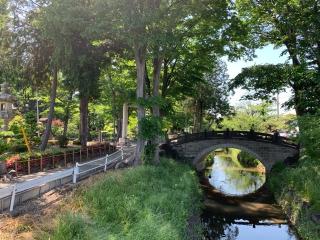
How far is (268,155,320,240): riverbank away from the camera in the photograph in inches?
628

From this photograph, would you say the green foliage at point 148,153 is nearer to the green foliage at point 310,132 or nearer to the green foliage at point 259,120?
the green foliage at point 310,132

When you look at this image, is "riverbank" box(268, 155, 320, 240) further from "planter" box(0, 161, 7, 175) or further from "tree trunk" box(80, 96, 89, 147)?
"tree trunk" box(80, 96, 89, 147)

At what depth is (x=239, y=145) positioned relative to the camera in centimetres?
3416

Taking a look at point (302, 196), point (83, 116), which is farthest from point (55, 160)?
point (302, 196)

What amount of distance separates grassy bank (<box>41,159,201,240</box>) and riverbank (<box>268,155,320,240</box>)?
4869 millimetres

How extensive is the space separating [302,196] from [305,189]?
17.2 inches

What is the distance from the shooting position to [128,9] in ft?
62.3

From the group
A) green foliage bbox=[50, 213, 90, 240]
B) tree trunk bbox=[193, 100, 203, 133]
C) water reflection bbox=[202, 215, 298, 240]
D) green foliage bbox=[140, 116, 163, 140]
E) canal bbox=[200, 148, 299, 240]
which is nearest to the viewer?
green foliage bbox=[50, 213, 90, 240]

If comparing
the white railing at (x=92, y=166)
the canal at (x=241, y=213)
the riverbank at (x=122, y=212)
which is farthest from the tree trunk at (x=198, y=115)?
the riverbank at (x=122, y=212)

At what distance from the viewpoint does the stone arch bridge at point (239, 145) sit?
1284 inches

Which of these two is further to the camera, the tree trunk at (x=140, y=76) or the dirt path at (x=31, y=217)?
the tree trunk at (x=140, y=76)

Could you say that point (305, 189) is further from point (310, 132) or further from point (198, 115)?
point (198, 115)

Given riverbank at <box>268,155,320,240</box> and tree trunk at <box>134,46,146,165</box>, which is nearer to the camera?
riverbank at <box>268,155,320,240</box>

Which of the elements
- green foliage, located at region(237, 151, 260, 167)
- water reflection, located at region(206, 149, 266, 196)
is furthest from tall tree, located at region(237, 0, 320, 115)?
green foliage, located at region(237, 151, 260, 167)
